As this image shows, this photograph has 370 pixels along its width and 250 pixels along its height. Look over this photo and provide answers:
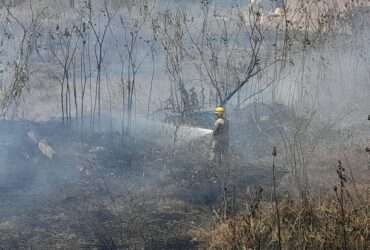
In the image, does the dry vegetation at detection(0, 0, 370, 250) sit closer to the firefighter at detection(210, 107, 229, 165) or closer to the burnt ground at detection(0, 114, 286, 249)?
the burnt ground at detection(0, 114, 286, 249)

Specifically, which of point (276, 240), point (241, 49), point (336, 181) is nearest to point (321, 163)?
point (336, 181)

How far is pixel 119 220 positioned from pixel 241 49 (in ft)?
25.9

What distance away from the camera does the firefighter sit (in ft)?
22.8

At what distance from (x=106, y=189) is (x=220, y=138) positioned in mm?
1713

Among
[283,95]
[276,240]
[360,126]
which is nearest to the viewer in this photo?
[276,240]

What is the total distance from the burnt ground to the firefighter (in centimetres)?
18

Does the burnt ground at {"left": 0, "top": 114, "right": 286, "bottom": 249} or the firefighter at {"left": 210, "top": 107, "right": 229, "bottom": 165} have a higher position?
the firefighter at {"left": 210, "top": 107, "right": 229, "bottom": 165}

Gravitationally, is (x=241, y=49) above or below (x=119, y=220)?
above

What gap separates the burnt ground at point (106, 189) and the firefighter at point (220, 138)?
18 cm

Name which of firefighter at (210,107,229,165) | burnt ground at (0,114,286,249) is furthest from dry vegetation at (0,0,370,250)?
firefighter at (210,107,229,165)

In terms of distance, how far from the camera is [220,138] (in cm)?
701

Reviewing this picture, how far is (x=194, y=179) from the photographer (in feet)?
21.6

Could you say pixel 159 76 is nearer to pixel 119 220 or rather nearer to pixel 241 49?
pixel 241 49

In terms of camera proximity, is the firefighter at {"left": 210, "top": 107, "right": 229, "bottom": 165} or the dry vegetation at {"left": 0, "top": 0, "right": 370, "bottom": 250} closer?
the dry vegetation at {"left": 0, "top": 0, "right": 370, "bottom": 250}
